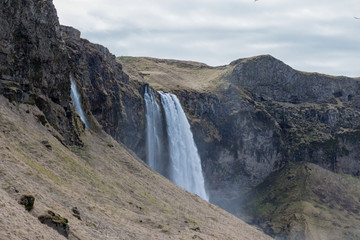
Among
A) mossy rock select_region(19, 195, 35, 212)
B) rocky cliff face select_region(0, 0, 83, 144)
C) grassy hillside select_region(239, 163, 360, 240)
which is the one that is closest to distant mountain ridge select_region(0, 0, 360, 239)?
rocky cliff face select_region(0, 0, 83, 144)

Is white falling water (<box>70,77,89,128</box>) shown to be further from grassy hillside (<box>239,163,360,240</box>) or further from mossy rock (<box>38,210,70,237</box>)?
grassy hillside (<box>239,163,360,240</box>)

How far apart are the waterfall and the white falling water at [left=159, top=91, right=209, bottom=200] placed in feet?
10.7

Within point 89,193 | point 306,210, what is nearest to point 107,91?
point 89,193

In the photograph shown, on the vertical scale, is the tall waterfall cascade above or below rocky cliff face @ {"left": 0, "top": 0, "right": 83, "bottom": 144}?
below

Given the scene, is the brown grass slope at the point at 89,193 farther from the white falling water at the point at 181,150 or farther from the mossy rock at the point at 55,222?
the white falling water at the point at 181,150

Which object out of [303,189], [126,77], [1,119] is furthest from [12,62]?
[303,189]

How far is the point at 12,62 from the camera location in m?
76.9

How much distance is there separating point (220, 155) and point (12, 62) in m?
123

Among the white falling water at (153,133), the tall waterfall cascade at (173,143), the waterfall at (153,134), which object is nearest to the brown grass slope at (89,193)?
the white falling water at (153,133)

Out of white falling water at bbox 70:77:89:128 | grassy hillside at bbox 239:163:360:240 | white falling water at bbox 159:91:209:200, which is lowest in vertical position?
grassy hillside at bbox 239:163:360:240

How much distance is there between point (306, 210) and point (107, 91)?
94.0 meters

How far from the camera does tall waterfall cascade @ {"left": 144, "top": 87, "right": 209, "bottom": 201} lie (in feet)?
478

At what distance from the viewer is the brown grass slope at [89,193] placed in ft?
149

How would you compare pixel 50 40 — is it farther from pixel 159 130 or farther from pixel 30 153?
pixel 159 130
